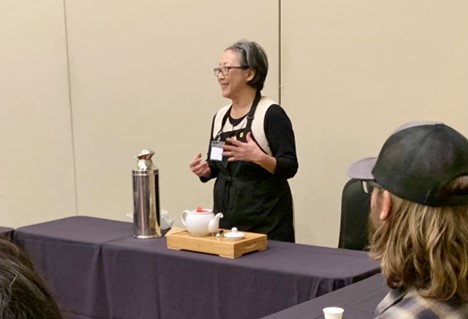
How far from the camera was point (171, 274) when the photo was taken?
90.4 inches

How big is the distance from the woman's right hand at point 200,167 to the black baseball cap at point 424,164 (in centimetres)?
147

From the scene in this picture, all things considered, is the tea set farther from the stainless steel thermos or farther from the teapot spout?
the stainless steel thermos

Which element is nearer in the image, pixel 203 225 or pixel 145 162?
pixel 203 225

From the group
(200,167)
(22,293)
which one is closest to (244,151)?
(200,167)

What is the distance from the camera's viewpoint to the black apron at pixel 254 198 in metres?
2.71

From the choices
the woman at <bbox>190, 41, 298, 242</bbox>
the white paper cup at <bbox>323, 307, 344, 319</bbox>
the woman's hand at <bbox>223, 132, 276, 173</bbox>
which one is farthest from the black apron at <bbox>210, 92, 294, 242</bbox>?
the white paper cup at <bbox>323, 307, 344, 319</bbox>

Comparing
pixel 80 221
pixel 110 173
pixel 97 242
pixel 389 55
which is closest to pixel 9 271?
pixel 97 242

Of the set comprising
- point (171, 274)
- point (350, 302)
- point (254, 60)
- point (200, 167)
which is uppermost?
point (254, 60)

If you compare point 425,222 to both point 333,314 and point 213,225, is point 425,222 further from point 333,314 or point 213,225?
point 213,225

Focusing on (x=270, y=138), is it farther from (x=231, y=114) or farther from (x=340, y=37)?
(x=340, y=37)

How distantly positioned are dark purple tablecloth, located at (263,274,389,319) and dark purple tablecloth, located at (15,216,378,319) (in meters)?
0.10

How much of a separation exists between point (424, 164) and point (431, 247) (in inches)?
6.0

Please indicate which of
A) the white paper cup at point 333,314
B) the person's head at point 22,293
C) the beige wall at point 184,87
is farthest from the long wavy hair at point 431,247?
the beige wall at point 184,87

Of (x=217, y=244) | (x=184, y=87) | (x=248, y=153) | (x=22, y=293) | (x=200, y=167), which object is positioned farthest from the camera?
(x=184, y=87)
